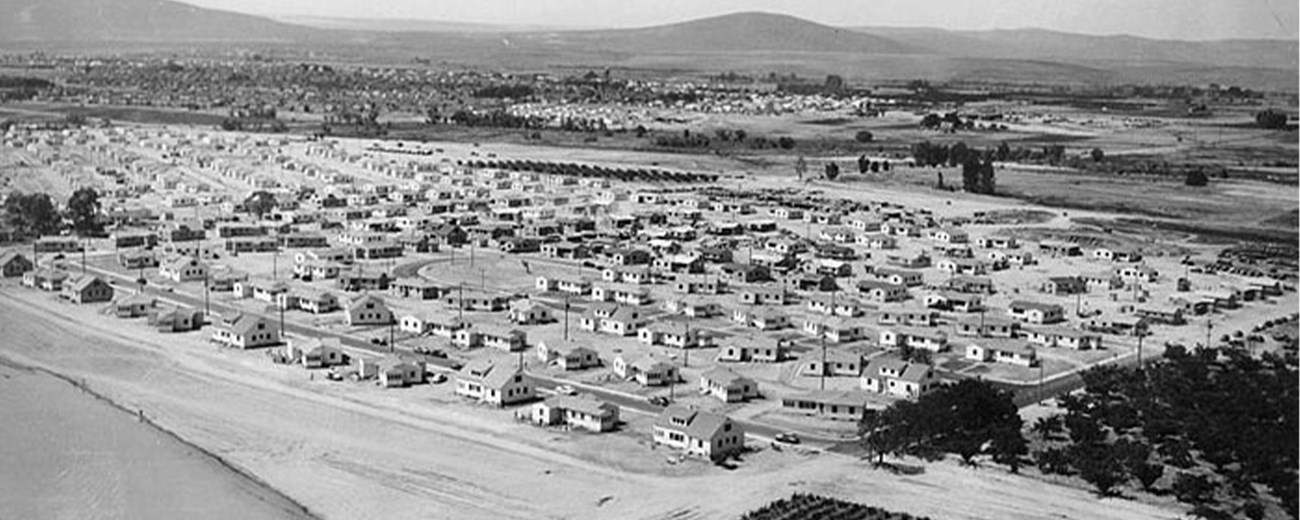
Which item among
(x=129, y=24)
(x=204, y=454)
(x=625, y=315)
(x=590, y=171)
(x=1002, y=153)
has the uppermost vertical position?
(x=129, y=24)

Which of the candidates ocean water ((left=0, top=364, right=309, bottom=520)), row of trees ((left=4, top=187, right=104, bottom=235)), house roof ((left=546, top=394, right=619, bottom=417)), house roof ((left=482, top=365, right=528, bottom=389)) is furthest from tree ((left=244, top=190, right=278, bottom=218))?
house roof ((left=546, top=394, right=619, bottom=417))

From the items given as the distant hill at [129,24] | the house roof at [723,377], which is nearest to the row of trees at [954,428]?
the house roof at [723,377]

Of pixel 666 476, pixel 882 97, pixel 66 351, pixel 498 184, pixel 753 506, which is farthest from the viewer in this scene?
pixel 882 97

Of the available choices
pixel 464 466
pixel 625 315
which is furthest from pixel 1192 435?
pixel 625 315

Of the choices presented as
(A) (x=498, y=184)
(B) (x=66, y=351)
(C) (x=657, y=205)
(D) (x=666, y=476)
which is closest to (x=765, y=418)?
(D) (x=666, y=476)

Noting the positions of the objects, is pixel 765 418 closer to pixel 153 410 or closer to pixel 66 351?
pixel 153 410

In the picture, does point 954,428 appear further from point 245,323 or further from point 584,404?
point 245,323

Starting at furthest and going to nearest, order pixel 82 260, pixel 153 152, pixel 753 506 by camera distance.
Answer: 1. pixel 153 152
2. pixel 82 260
3. pixel 753 506
